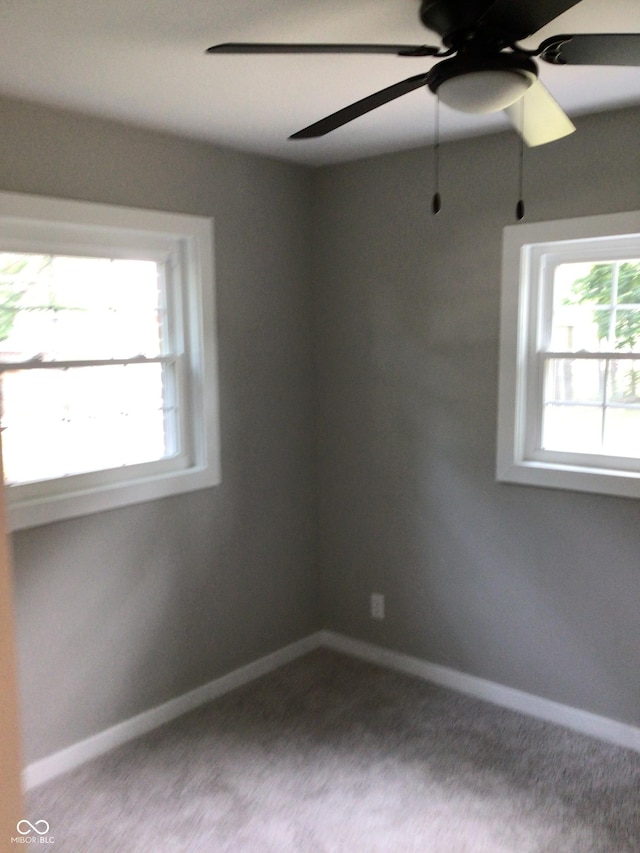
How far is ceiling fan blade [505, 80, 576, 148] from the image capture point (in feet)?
5.74

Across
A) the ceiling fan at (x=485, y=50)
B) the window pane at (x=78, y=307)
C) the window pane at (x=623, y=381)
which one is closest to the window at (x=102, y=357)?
the window pane at (x=78, y=307)

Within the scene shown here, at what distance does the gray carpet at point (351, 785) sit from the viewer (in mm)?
2248

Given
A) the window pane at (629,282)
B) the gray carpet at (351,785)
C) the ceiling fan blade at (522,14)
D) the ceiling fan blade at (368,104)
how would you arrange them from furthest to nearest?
the window pane at (629,282) → the gray carpet at (351,785) → the ceiling fan blade at (368,104) → the ceiling fan blade at (522,14)

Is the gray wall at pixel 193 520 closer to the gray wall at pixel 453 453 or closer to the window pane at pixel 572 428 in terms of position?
the gray wall at pixel 453 453

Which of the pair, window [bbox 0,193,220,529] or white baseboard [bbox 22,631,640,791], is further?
white baseboard [bbox 22,631,640,791]

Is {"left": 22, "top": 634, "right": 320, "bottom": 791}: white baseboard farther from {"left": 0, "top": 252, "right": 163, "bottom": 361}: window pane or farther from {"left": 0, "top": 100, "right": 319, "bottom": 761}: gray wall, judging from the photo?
{"left": 0, "top": 252, "right": 163, "bottom": 361}: window pane

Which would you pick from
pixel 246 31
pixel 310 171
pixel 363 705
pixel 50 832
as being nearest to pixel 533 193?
pixel 310 171

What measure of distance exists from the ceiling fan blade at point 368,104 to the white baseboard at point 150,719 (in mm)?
2174

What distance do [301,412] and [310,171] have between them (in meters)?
1.17

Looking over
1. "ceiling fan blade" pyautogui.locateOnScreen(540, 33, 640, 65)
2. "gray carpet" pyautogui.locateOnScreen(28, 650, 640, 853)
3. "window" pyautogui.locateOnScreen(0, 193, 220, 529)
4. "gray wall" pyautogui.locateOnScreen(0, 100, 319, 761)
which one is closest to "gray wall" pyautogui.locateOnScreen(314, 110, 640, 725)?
"gray wall" pyautogui.locateOnScreen(0, 100, 319, 761)

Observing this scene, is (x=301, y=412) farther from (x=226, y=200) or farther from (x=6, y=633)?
(x=6, y=633)

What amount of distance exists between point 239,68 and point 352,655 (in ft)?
8.79

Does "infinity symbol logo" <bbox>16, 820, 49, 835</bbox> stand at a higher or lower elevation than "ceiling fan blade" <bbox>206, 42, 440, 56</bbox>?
lower

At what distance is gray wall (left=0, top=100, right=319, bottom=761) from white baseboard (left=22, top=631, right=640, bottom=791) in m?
0.05
